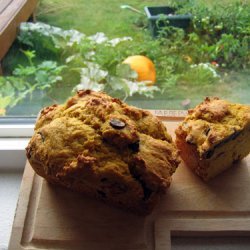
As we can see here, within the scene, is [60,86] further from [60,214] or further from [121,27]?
[60,214]

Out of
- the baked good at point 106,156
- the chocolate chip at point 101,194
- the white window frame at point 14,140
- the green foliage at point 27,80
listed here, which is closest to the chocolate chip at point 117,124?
the baked good at point 106,156

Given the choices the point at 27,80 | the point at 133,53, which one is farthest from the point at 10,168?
the point at 133,53

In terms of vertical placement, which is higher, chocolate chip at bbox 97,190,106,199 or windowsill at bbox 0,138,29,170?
chocolate chip at bbox 97,190,106,199

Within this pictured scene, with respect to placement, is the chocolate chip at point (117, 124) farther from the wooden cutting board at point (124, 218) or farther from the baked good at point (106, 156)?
the wooden cutting board at point (124, 218)

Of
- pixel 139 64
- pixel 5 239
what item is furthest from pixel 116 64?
pixel 5 239

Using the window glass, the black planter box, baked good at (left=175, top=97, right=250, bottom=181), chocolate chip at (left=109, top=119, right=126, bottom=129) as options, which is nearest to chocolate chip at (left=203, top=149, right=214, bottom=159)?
baked good at (left=175, top=97, right=250, bottom=181)

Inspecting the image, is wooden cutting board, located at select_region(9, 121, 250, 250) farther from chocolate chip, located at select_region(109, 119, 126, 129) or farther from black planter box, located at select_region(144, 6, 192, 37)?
black planter box, located at select_region(144, 6, 192, 37)

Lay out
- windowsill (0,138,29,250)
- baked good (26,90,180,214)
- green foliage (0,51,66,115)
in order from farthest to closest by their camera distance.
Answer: green foliage (0,51,66,115)
windowsill (0,138,29,250)
baked good (26,90,180,214)
